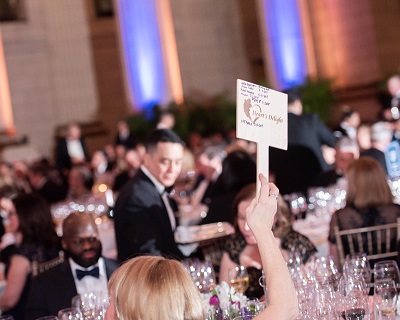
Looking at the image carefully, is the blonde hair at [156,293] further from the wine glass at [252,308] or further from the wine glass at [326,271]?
the wine glass at [326,271]

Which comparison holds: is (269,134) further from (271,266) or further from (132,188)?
(132,188)

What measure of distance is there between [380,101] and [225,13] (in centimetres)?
579

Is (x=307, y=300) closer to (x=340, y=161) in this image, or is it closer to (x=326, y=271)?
(x=326, y=271)

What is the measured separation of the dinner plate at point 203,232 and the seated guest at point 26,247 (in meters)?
1.01

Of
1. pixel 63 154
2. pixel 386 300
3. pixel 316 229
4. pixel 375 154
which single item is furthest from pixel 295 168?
pixel 63 154

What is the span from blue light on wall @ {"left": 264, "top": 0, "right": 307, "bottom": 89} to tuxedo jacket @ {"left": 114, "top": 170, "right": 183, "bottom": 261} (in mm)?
12093

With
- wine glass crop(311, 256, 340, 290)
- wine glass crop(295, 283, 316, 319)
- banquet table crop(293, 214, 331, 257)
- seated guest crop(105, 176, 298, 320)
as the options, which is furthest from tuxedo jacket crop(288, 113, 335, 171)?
seated guest crop(105, 176, 298, 320)

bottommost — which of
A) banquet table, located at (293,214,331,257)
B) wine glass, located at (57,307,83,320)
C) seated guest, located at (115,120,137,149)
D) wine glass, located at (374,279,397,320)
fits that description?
banquet table, located at (293,214,331,257)

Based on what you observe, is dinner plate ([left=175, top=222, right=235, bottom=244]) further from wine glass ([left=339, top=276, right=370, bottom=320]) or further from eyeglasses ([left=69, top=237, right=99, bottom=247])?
wine glass ([left=339, top=276, right=370, bottom=320])

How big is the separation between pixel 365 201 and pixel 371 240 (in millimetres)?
262

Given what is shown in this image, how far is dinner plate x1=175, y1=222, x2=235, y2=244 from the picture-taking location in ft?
21.8

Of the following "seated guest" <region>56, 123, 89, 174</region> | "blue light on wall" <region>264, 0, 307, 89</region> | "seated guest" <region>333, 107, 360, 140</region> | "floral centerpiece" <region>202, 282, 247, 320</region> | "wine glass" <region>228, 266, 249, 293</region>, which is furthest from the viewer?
"blue light on wall" <region>264, 0, 307, 89</region>

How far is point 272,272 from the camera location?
9.32ft

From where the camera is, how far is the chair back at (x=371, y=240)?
553cm
